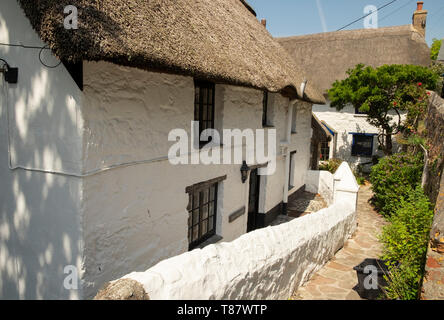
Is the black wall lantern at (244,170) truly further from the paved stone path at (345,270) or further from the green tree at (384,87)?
the green tree at (384,87)

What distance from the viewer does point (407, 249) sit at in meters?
5.00

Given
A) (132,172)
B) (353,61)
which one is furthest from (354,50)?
(132,172)

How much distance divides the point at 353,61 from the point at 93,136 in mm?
19259

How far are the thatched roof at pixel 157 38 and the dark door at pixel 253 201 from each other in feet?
9.69

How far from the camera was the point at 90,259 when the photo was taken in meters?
4.14

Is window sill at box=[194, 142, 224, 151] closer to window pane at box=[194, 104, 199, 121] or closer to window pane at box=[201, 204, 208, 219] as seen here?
window pane at box=[194, 104, 199, 121]

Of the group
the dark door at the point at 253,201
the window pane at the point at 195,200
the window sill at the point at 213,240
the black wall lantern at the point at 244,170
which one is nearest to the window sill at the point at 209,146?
the window pane at the point at 195,200

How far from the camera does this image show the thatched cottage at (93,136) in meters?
3.82

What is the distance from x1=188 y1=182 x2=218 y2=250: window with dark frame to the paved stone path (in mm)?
2211

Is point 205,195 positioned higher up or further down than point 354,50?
further down

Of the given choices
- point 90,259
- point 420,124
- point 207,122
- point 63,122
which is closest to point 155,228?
point 90,259

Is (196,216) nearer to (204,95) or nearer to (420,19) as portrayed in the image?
(204,95)

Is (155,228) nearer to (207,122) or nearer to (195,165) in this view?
(195,165)

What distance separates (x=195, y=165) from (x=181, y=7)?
2844mm
